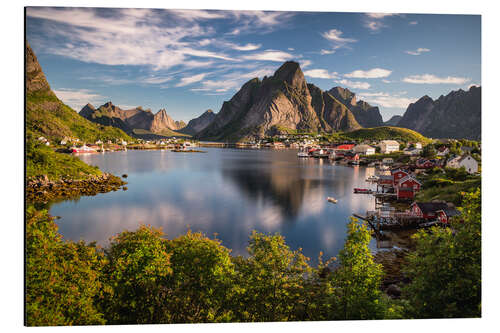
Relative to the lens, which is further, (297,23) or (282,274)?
(297,23)

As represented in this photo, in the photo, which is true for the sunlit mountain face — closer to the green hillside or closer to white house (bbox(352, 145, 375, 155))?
the green hillside

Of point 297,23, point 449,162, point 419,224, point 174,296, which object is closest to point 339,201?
point 419,224

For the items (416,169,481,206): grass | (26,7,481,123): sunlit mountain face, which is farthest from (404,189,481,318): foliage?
(416,169,481,206): grass

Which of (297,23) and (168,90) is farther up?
(297,23)

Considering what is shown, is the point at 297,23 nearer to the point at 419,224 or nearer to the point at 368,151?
the point at 419,224

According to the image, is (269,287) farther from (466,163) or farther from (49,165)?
(466,163)
